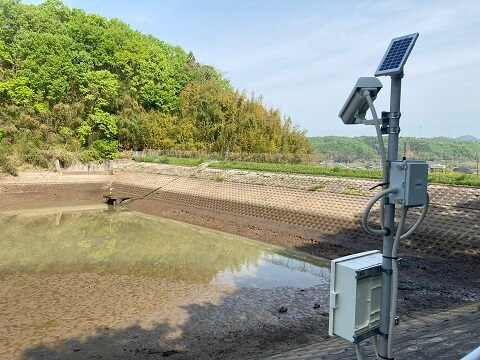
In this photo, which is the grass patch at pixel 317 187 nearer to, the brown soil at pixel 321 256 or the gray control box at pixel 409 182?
the brown soil at pixel 321 256

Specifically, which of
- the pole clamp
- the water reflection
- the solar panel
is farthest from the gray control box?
the water reflection

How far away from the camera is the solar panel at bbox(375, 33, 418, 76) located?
2.44 meters

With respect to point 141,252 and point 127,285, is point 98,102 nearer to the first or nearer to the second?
point 141,252

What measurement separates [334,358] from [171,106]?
35385 mm

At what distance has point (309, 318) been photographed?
24.1ft

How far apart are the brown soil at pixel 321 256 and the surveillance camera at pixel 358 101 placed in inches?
167

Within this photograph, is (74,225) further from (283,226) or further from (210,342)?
(210,342)

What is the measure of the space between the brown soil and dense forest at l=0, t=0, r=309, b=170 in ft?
35.2

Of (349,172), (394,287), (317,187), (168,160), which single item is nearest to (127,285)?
(394,287)

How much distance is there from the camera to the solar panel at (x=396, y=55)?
2444 mm

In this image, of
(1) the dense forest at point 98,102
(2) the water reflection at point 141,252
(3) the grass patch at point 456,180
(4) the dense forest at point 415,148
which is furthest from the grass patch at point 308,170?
(4) the dense forest at point 415,148

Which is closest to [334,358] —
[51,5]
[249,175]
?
[249,175]

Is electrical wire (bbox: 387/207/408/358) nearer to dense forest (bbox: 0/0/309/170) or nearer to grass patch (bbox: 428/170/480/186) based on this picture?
grass patch (bbox: 428/170/480/186)

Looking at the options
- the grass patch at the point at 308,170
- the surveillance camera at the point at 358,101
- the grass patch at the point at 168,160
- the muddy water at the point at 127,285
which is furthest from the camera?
the grass patch at the point at 168,160
